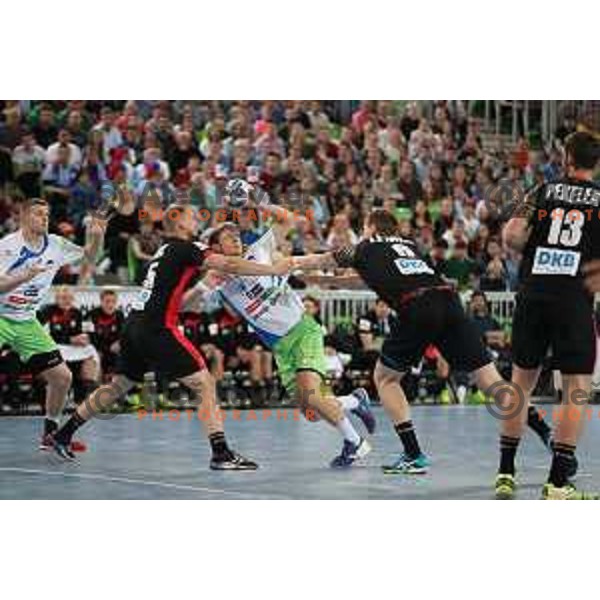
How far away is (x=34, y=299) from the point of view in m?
11.0

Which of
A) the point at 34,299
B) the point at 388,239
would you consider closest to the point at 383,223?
the point at 388,239

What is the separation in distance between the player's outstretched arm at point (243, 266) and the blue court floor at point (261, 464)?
1.44 metres

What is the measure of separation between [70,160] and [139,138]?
129 centimetres

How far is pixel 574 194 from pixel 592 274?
50 cm

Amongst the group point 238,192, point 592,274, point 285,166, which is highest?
point 285,166

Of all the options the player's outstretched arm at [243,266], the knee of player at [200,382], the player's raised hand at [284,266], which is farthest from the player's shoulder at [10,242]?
the player's raised hand at [284,266]

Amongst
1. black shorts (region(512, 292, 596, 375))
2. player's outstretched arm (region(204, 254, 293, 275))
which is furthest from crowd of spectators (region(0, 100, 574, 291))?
black shorts (region(512, 292, 596, 375))

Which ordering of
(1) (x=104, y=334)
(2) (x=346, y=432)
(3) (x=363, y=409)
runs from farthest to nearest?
(1) (x=104, y=334) < (3) (x=363, y=409) < (2) (x=346, y=432)

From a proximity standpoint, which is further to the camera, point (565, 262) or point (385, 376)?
point (385, 376)

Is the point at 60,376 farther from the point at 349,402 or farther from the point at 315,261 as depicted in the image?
the point at 315,261

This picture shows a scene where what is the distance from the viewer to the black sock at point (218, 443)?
930cm

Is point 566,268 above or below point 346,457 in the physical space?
above

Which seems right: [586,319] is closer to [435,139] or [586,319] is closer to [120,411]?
[120,411]

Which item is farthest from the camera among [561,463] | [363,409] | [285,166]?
[285,166]
